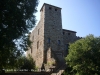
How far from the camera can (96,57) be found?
14.9 meters

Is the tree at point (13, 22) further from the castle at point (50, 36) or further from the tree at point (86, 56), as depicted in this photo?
the castle at point (50, 36)

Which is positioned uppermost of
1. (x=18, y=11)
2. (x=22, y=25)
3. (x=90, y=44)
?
(x=18, y=11)

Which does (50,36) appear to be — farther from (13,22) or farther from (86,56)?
(13,22)

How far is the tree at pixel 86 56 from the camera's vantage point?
1459 centimetres

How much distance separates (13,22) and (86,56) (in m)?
8.62

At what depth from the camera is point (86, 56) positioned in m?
15.1

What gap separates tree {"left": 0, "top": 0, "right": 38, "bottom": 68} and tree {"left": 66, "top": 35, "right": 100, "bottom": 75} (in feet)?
19.4

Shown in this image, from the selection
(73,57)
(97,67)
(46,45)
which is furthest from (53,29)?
(97,67)

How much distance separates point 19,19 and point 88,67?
8604mm

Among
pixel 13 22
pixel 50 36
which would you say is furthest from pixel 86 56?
pixel 50 36

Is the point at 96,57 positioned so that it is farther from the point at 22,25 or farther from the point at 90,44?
the point at 22,25

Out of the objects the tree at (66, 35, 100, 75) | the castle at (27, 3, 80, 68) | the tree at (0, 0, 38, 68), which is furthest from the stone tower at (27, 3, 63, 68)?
the tree at (0, 0, 38, 68)

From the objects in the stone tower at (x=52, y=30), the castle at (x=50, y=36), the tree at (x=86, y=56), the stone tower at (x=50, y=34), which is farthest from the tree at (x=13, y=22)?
the stone tower at (x=52, y=30)

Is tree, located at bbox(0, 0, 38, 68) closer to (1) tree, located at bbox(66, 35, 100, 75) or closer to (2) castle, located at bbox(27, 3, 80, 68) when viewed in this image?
(1) tree, located at bbox(66, 35, 100, 75)
